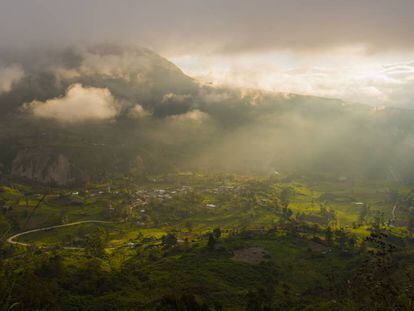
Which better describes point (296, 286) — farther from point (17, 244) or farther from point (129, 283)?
point (17, 244)

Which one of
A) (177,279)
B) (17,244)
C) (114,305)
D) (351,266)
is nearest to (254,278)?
(177,279)

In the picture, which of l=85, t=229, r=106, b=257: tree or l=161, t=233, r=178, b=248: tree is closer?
l=85, t=229, r=106, b=257: tree

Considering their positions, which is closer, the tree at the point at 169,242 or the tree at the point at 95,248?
the tree at the point at 95,248

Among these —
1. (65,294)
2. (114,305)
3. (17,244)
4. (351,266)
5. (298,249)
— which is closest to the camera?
(114,305)

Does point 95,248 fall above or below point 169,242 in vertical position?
below

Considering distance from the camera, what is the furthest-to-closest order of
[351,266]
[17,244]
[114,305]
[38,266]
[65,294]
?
[17,244] → [351,266] → [38,266] → [65,294] → [114,305]

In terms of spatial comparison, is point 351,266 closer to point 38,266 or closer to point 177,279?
point 177,279

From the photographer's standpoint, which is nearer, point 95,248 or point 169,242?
point 95,248

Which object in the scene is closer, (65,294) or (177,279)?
(65,294)

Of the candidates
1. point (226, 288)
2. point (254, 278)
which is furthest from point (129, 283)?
point (254, 278)
